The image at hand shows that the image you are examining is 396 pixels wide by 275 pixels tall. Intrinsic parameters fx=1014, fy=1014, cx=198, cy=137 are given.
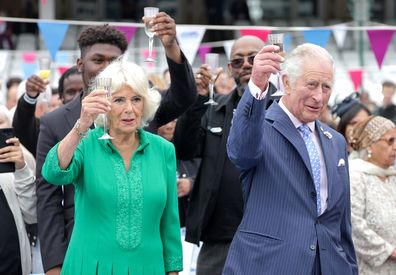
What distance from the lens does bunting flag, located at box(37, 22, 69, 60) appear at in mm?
10086

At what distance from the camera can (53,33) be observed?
33.4 feet

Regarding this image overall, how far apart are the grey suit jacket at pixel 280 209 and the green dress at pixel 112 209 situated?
0.44 metres

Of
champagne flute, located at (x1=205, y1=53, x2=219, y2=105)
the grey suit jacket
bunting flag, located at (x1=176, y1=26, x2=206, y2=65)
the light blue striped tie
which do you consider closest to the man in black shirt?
bunting flag, located at (x1=176, y1=26, x2=206, y2=65)

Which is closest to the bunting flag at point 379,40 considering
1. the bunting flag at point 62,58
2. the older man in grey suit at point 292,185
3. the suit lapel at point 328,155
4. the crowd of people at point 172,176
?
the crowd of people at point 172,176

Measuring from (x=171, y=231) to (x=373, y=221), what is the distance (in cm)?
193

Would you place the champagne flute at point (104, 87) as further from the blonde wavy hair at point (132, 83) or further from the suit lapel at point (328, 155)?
the suit lapel at point (328, 155)

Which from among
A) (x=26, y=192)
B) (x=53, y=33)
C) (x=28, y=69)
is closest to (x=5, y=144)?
(x=26, y=192)

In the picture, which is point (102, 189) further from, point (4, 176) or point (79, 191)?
point (4, 176)

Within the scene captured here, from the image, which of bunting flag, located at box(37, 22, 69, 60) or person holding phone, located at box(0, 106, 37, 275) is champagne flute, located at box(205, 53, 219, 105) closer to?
person holding phone, located at box(0, 106, 37, 275)

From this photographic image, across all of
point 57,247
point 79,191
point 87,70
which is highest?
point 87,70

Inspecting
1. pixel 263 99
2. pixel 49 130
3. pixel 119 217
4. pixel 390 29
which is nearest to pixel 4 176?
pixel 49 130

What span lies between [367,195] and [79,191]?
2.37 m

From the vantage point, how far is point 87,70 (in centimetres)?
609

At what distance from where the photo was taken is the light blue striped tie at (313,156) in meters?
5.20
